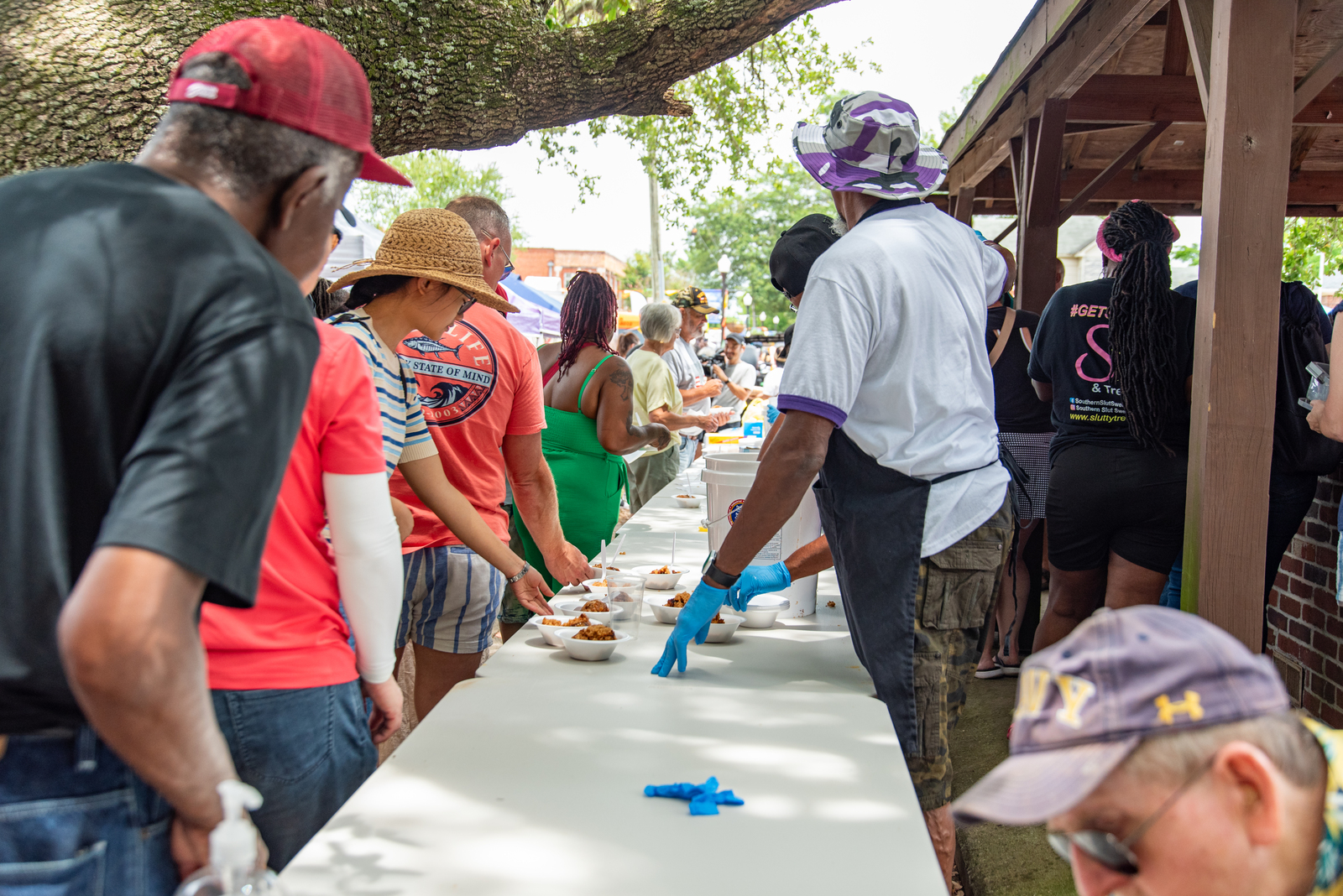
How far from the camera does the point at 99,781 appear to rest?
1054 millimetres

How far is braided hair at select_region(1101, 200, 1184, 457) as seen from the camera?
126 inches

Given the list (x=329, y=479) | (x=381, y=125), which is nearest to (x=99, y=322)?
(x=329, y=479)

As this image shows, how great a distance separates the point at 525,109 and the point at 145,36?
1.68 metres

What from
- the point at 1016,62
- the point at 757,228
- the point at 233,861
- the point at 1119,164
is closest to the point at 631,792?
the point at 233,861

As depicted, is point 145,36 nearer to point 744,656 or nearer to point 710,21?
point 710,21

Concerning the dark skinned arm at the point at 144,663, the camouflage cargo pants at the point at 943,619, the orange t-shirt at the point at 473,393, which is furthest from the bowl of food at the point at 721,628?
the dark skinned arm at the point at 144,663

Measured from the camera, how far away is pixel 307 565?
1515 millimetres

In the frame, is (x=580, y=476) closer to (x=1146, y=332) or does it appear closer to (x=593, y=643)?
(x=593, y=643)

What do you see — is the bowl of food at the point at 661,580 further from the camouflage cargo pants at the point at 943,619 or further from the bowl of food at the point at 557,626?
the camouflage cargo pants at the point at 943,619

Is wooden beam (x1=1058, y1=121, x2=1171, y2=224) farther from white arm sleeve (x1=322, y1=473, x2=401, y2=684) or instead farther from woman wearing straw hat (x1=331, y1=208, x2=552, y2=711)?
white arm sleeve (x1=322, y1=473, x2=401, y2=684)

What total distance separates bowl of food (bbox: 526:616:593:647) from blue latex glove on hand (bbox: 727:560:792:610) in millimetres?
360

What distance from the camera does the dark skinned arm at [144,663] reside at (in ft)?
2.77

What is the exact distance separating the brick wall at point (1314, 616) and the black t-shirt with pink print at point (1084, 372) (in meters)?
0.59

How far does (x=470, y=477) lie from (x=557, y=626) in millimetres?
661
